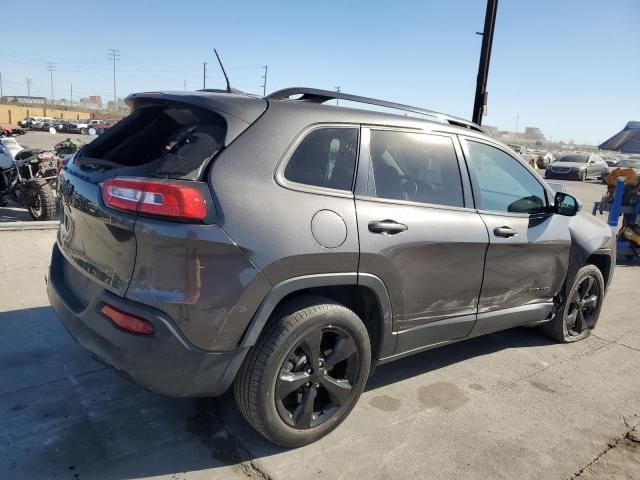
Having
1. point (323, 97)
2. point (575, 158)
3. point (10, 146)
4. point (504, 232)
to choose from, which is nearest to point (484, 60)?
point (504, 232)

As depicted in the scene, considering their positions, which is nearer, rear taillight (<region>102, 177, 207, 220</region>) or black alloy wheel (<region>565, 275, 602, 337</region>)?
rear taillight (<region>102, 177, 207, 220</region>)

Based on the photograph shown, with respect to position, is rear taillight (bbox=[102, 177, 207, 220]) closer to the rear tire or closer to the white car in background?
the rear tire

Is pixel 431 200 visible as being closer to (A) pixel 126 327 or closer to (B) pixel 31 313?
(A) pixel 126 327

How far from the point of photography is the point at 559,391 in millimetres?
3707

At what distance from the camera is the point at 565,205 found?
4098 mm

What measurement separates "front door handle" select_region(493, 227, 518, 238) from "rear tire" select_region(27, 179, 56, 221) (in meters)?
7.03

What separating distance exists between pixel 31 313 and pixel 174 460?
246 cm

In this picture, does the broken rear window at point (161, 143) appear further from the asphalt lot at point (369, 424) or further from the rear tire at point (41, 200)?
the rear tire at point (41, 200)

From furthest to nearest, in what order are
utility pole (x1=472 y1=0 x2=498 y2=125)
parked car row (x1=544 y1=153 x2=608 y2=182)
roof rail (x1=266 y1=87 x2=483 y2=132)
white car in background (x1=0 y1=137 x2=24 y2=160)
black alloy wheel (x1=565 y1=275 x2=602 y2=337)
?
parked car row (x1=544 y1=153 x2=608 y2=182) → utility pole (x1=472 y1=0 x2=498 y2=125) → white car in background (x1=0 y1=137 x2=24 y2=160) → black alloy wheel (x1=565 y1=275 x2=602 y2=337) → roof rail (x1=266 y1=87 x2=483 y2=132)

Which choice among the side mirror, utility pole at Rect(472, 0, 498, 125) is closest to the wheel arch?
the side mirror

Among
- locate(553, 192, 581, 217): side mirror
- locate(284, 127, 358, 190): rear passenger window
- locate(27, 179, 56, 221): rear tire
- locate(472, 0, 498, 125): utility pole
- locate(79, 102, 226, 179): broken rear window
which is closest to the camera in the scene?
locate(79, 102, 226, 179): broken rear window

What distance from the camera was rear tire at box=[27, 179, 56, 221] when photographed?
8008 millimetres

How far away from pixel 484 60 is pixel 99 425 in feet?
30.9

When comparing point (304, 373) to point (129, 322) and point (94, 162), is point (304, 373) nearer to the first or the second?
point (129, 322)
